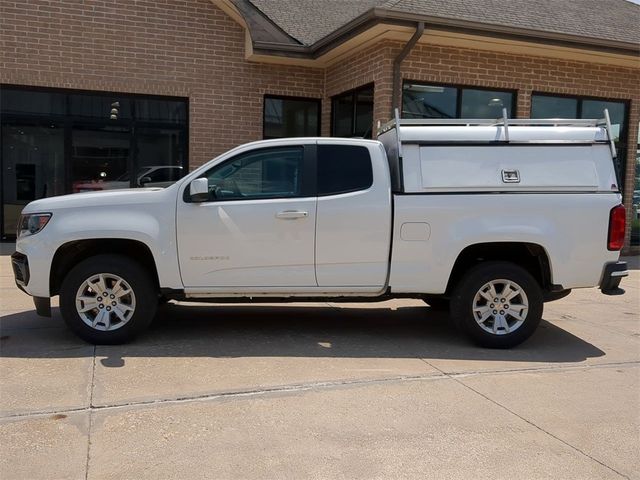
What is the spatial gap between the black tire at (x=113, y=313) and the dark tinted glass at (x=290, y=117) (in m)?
7.45

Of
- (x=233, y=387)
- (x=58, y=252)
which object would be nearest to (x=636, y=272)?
(x=233, y=387)

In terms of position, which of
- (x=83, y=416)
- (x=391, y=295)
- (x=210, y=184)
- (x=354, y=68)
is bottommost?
(x=83, y=416)

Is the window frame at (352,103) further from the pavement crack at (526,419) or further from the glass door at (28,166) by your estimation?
the pavement crack at (526,419)

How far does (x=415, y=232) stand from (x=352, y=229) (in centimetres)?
61

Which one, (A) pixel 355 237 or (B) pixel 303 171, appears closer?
(A) pixel 355 237

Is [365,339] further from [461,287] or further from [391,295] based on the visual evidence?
Result: [461,287]

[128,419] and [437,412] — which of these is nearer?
[128,419]

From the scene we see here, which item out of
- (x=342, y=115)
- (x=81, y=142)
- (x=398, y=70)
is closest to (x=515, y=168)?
(x=398, y=70)

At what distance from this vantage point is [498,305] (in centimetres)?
584

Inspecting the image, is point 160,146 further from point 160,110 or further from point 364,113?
point 364,113

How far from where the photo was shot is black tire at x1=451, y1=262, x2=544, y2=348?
18.9 ft

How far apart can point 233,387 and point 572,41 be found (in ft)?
29.1

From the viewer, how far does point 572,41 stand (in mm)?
10266

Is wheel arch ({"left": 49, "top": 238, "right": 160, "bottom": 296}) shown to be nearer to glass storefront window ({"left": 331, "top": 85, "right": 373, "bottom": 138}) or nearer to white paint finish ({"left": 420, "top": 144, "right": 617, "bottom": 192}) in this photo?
white paint finish ({"left": 420, "top": 144, "right": 617, "bottom": 192})
